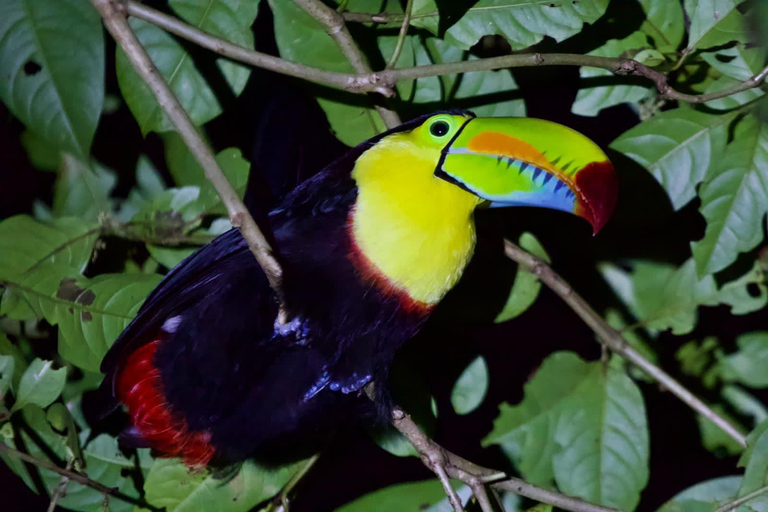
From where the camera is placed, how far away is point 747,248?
3.93 feet

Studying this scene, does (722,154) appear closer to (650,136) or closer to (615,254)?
(650,136)

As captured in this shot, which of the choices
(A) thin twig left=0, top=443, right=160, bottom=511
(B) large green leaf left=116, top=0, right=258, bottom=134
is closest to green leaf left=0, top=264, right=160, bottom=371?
(A) thin twig left=0, top=443, right=160, bottom=511

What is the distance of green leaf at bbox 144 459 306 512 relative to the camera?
1.22 metres

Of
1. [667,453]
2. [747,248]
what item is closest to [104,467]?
[747,248]

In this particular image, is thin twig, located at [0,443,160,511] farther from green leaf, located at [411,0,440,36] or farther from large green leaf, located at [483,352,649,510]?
green leaf, located at [411,0,440,36]

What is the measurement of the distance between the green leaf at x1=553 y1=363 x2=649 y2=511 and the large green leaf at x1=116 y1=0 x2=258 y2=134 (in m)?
0.84

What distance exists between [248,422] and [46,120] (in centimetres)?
55

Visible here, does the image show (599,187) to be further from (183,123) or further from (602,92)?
(183,123)

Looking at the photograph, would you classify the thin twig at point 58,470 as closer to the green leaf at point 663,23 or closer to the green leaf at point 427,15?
the green leaf at point 427,15

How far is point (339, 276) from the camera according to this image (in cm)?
103

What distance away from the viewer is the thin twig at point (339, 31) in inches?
40.6

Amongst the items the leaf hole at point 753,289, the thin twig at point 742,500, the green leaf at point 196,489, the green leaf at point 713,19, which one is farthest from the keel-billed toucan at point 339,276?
the leaf hole at point 753,289

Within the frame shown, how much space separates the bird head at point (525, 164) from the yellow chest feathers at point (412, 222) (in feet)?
0.08

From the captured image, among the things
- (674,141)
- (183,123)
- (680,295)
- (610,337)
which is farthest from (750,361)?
(183,123)
